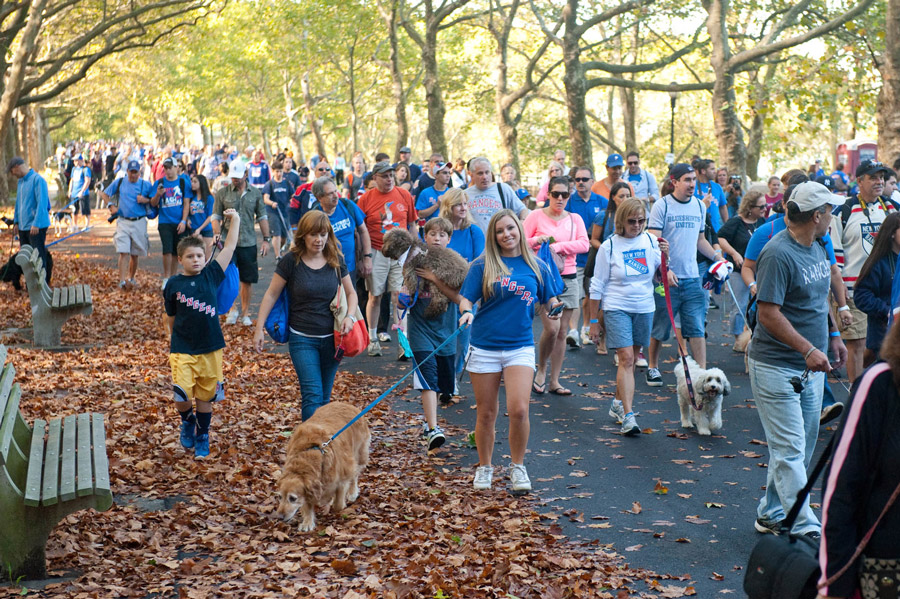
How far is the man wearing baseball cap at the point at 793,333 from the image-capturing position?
5516 millimetres

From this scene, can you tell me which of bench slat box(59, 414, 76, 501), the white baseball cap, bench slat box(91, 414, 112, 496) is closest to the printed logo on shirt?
the white baseball cap

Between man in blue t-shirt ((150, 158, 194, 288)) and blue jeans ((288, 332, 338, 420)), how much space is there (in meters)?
9.35

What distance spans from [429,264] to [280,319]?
1360 millimetres

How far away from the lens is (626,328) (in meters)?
8.84

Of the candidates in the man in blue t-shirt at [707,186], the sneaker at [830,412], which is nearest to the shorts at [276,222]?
the man in blue t-shirt at [707,186]

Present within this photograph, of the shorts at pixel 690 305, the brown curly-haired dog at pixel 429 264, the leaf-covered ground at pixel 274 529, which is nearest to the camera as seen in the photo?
the leaf-covered ground at pixel 274 529

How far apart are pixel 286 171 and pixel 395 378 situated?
11871 mm

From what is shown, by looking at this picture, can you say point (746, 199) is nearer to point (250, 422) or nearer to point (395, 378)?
point (395, 378)

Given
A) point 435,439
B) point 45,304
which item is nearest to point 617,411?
point 435,439

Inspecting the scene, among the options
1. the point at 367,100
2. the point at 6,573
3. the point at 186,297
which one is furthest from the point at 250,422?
the point at 367,100

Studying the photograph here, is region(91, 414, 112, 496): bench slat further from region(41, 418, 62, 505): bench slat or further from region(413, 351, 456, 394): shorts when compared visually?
region(413, 351, 456, 394): shorts

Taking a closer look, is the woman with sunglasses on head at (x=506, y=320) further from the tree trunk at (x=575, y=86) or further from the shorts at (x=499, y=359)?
the tree trunk at (x=575, y=86)

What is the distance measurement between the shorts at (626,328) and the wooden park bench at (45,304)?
734cm

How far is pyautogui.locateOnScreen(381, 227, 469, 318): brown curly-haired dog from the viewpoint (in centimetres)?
800
